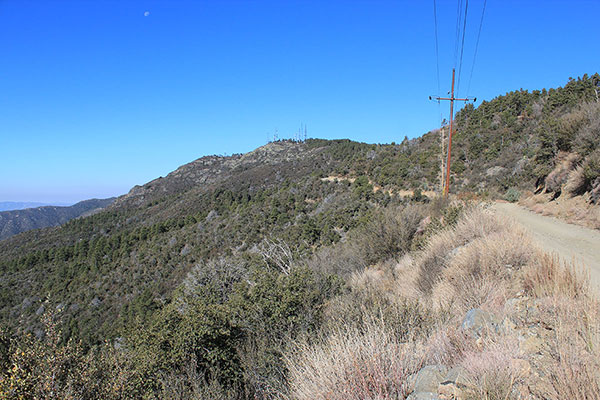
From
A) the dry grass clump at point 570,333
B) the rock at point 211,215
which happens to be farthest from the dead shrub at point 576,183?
the rock at point 211,215

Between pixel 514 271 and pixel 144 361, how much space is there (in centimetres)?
632

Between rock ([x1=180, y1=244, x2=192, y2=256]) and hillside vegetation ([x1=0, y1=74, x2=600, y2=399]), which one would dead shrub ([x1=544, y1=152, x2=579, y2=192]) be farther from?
rock ([x1=180, y1=244, x2=192, y2=256])

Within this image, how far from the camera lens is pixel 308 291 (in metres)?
6.62

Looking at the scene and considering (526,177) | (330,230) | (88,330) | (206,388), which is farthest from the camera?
(88,330)

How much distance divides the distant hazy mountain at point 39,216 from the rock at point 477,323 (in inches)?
6010

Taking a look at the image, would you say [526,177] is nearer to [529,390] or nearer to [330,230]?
[330,230]

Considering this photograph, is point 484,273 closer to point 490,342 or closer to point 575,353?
point 490,342

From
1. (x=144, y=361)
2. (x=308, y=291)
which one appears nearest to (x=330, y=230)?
(x=308, y=291)

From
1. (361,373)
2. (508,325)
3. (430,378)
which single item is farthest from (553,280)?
(361,373)

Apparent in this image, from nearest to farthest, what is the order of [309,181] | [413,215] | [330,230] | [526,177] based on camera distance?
[413,215]
[526,177]
[330,230]
[309,181]

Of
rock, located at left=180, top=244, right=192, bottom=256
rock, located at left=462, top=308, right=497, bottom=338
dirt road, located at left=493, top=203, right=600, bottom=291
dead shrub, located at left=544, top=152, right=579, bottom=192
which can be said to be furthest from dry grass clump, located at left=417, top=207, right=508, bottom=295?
rock, located at left=180, top=244, right=192, bottom=256

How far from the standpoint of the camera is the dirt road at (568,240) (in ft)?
17.2

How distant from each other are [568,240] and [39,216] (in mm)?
200588

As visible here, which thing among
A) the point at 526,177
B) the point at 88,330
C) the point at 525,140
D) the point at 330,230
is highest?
the point at 525,140
